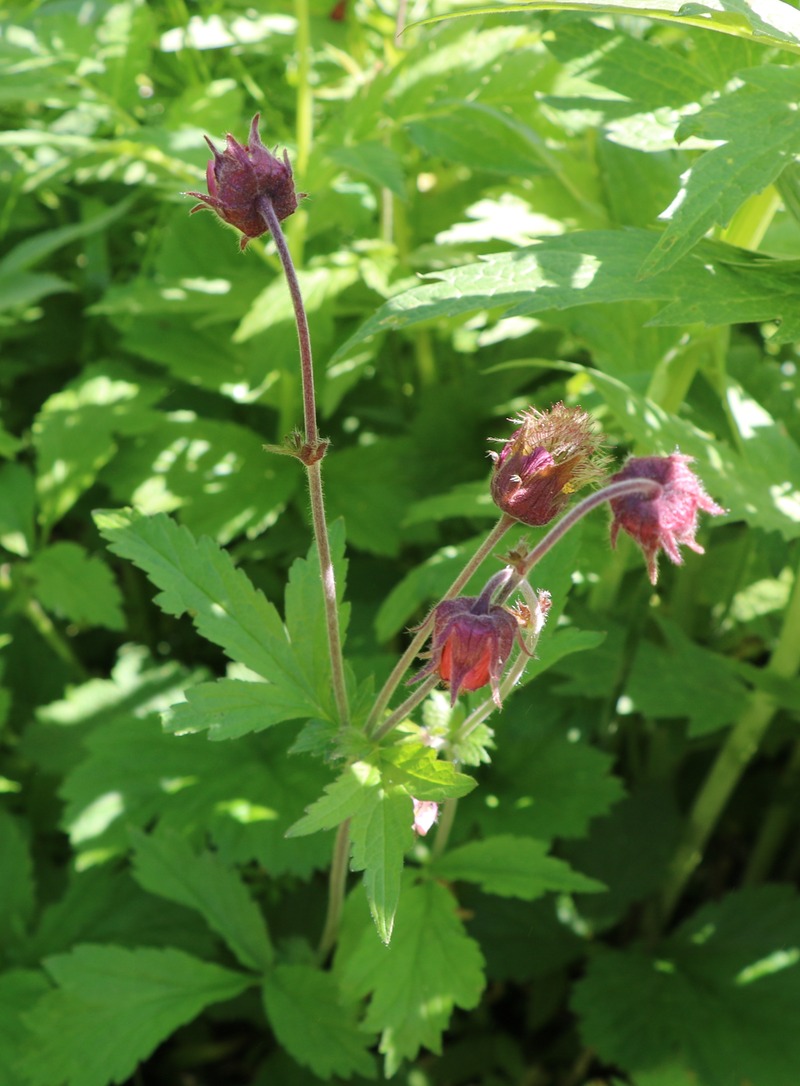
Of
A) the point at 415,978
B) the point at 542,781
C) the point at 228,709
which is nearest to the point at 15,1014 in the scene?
the point at 415,978

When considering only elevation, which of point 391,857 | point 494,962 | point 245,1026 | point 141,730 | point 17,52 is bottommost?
point 245,1026

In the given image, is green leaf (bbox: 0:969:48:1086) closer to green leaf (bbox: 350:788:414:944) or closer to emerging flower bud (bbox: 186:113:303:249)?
green leaf (bbox: 350:788:414:944)

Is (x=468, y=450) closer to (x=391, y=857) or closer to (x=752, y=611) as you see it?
(x=752, y=611)

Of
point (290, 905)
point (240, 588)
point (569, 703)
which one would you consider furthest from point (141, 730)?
point (569, 703)

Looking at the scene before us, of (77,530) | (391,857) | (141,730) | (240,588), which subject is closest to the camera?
(391,857)

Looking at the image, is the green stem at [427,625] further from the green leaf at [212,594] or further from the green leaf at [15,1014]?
the green leaf at [15,1014]

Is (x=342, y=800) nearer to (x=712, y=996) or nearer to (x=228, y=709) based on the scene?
(x=228, y=709)

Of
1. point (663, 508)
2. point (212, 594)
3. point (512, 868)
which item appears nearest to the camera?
point (663, 508)

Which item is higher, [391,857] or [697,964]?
[391,857]
